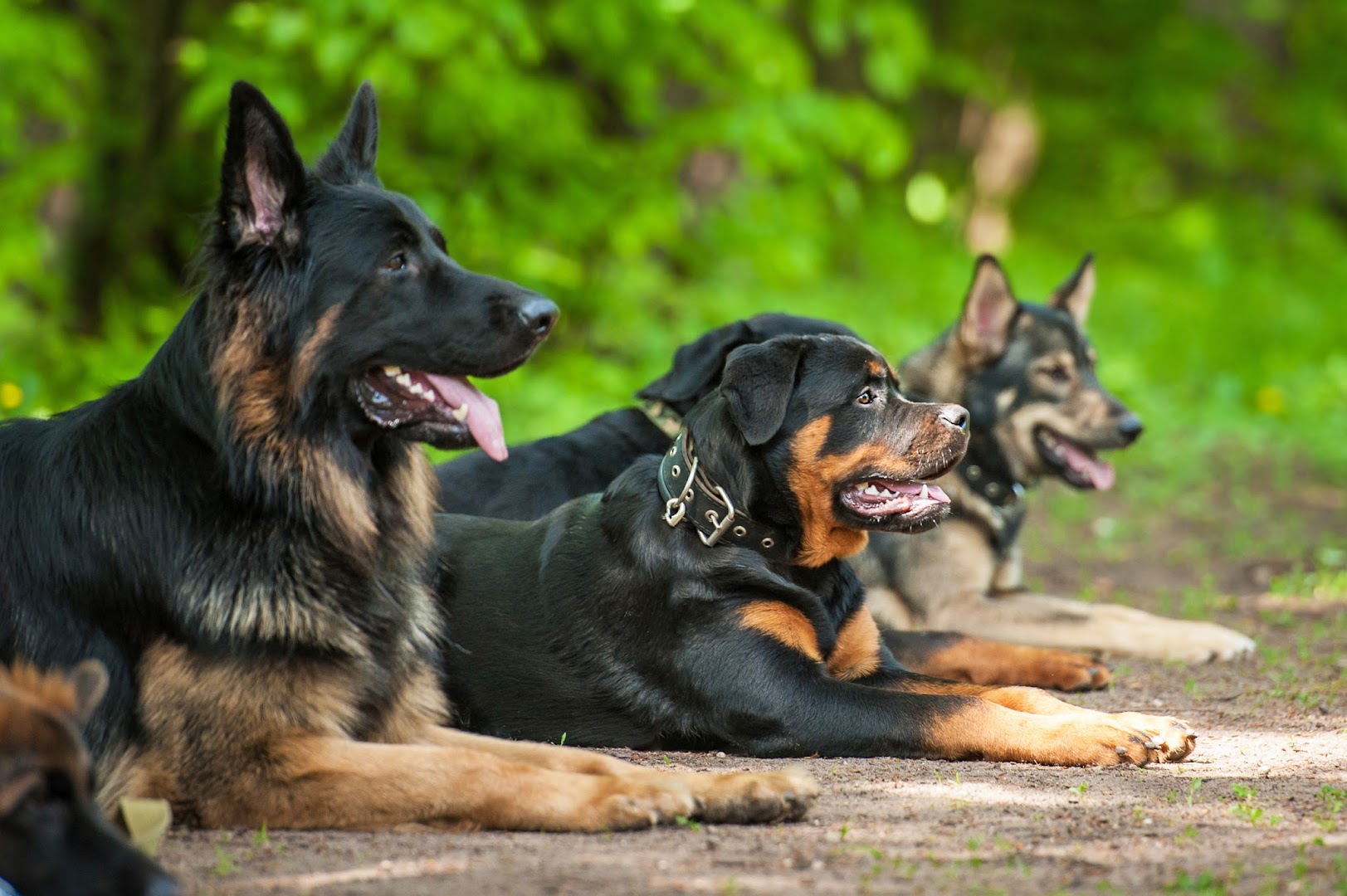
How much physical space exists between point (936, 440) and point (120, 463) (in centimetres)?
278

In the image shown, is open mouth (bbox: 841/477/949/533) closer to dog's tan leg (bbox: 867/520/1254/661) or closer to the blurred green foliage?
dog's tan leg (bbox: 867/520/1254/661)

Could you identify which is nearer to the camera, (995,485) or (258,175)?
(258,175)

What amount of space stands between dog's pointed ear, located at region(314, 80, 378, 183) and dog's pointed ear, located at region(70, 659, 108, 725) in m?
1.73

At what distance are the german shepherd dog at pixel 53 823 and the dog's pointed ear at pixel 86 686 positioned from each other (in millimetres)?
87

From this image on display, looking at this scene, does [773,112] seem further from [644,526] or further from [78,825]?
[78,825]

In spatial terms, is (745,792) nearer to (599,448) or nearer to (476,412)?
(476,412)

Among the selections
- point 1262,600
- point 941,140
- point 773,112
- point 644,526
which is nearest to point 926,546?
point 1262,600

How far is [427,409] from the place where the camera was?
14.5ft

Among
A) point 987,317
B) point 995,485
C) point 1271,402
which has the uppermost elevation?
point 1271,402

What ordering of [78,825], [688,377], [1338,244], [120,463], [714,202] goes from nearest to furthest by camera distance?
[78,825] → [120,463] → [688,377] → [714,202] → [1338,244]

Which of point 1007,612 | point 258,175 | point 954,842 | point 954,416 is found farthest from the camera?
point 1007,612

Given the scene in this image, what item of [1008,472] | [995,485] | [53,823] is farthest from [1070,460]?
[53,823]

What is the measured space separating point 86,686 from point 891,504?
2.79 m

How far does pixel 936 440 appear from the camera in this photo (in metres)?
5.19
